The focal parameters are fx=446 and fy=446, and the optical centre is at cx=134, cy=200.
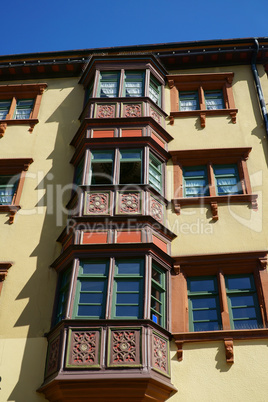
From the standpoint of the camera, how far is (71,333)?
9.01 m

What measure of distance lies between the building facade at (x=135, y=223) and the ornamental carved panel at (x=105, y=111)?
0.04 metres

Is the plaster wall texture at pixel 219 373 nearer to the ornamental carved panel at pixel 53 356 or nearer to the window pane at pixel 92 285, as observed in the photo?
the window pane at pixel 92 285

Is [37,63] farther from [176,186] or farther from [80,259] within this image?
[80,259]

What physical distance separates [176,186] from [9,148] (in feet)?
17.9

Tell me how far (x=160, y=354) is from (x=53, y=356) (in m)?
2.22

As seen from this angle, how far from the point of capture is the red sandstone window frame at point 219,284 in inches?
376

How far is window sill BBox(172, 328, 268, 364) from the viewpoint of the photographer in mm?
9477

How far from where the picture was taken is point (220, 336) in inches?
376

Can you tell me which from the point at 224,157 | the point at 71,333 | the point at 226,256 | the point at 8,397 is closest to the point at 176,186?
the point at 224,157

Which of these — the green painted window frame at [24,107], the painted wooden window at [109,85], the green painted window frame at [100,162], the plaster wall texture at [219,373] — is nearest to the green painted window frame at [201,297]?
the plaster wall texture at [219,373]

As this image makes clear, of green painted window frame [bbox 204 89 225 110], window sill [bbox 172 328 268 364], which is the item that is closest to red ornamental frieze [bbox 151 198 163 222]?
window sill [bbox 172 328 268 364]

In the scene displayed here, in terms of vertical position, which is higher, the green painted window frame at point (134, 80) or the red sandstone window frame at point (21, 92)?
the red sandstone window frame at point (21, 92)

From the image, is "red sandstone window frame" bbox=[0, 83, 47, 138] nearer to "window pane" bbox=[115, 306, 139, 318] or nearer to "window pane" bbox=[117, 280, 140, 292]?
"window pane" bbox=[117, 280, 140, 292]

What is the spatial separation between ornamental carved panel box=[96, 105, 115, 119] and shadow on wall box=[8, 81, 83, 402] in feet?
3.76
